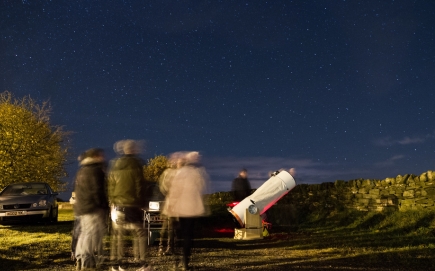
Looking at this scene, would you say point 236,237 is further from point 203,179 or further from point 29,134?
point 29,134

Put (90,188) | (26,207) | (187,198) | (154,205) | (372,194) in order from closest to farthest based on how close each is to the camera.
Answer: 1. (90,188)
2. (187,198)
3. (154,205)
4. (372,194)
5. (26,207)

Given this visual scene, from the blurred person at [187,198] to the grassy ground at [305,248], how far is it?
0.87 m

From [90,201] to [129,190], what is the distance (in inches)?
25.2

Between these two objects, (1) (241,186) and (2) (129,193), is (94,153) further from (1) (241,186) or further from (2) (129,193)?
(1) (241,186)

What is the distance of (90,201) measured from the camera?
812 centimetres

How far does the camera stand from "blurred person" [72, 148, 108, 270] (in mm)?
8078

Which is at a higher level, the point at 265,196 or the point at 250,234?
the point at 265,196

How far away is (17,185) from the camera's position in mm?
20859

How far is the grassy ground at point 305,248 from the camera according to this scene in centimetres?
982

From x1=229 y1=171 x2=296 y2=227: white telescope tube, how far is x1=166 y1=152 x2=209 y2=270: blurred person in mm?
6645

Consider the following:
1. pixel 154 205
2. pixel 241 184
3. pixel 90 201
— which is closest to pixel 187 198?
Answer: pixel 90 201

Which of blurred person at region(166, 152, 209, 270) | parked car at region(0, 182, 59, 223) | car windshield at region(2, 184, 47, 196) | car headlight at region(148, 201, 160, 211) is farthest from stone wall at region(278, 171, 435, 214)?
car windshield at region(2, 184, 47, 196)

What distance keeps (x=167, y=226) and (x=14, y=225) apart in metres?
12.0

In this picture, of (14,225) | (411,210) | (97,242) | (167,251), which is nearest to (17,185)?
(14,225)
